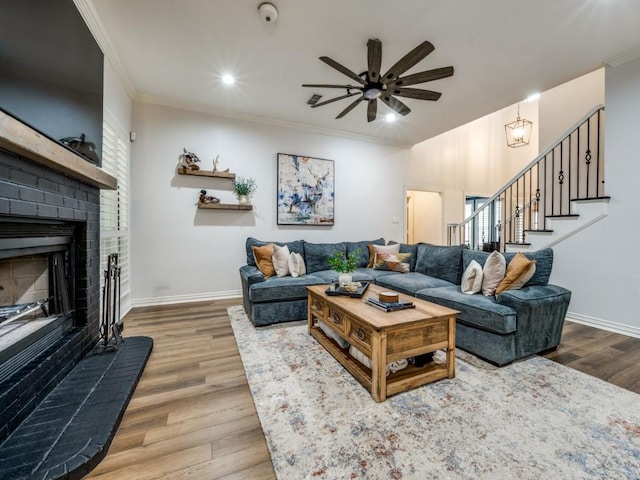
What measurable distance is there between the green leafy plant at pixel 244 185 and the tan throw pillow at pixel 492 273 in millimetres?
3300

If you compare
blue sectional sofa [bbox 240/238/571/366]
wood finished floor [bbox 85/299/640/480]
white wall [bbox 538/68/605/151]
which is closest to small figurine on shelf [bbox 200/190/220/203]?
blue sectional sofa [bbox 240/238/571/366]

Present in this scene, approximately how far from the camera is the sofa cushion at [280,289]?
118 inches

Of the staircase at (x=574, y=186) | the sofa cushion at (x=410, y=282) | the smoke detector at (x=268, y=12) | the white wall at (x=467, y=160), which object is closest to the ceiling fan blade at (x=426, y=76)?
the smoke detector at (x=268, y=12)

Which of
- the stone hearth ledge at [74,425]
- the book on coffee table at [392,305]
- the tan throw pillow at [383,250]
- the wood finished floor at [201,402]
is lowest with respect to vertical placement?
the wood finished floor at [201,402]

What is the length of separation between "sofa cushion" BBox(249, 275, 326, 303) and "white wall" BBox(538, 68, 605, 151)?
436 centimetres

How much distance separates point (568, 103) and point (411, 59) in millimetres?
3920

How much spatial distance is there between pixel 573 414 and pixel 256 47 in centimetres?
380

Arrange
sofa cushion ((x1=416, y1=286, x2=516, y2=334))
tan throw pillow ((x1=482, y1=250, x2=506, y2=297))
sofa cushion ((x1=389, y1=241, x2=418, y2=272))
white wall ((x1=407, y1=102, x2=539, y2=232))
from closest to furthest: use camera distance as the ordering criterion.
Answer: sofa cushion ((x1=416, y1=286, x2=516, y2=334)), tan throw pillow ((x1=482, y1=250, x2=506, y2=297)), sofa cushion ((x1=389, y1=241, x2=418, y2=272)), white wall ((x1=407, y1=102, x2=539, y2=232))

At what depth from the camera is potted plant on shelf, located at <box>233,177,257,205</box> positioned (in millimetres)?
4176

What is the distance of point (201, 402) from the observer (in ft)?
5.71

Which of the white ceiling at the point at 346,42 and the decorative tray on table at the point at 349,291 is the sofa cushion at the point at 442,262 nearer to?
the decorative tray on table at the point at 349,291

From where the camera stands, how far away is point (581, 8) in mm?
2236

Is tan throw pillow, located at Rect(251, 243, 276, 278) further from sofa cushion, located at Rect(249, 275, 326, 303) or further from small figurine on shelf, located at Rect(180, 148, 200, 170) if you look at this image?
small figurine on shelf, located at Rect(180, 148, 200, 170)

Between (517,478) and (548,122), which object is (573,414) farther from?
(548,122)
